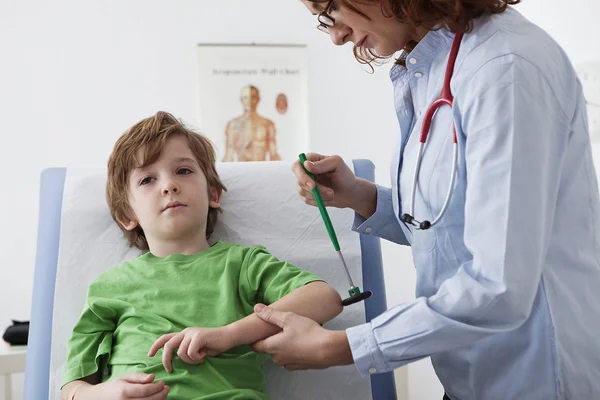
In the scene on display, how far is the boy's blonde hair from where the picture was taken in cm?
150

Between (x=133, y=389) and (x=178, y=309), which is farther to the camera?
(x=178, y=309)

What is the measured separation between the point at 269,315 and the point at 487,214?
437 millimetres

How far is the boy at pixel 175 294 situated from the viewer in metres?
1.22

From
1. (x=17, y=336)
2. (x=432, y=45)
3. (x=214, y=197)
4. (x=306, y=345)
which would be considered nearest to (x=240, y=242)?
(x=214, y=197)

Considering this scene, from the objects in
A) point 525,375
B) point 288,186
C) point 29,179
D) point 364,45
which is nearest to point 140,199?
point 288,186

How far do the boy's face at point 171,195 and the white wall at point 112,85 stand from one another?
1.42m

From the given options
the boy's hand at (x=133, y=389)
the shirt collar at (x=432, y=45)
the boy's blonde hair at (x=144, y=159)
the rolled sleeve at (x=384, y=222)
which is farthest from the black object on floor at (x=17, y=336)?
the shirt collar at (x=432, y=45)

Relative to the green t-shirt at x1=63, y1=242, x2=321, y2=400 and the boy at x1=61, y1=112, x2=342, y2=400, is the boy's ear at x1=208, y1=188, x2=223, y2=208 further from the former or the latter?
the green t-shirt at x1=63, y1=242, x2=321, y2=400

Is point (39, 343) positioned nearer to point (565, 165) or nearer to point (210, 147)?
point (210, 147)

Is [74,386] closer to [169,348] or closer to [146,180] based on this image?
[169,348]

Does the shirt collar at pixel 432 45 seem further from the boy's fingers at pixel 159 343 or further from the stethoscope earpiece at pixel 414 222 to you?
the boy's fingers at pixel 159 343

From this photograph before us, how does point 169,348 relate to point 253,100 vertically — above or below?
below

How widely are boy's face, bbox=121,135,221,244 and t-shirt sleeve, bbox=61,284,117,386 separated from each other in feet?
0.62

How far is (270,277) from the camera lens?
138cm
